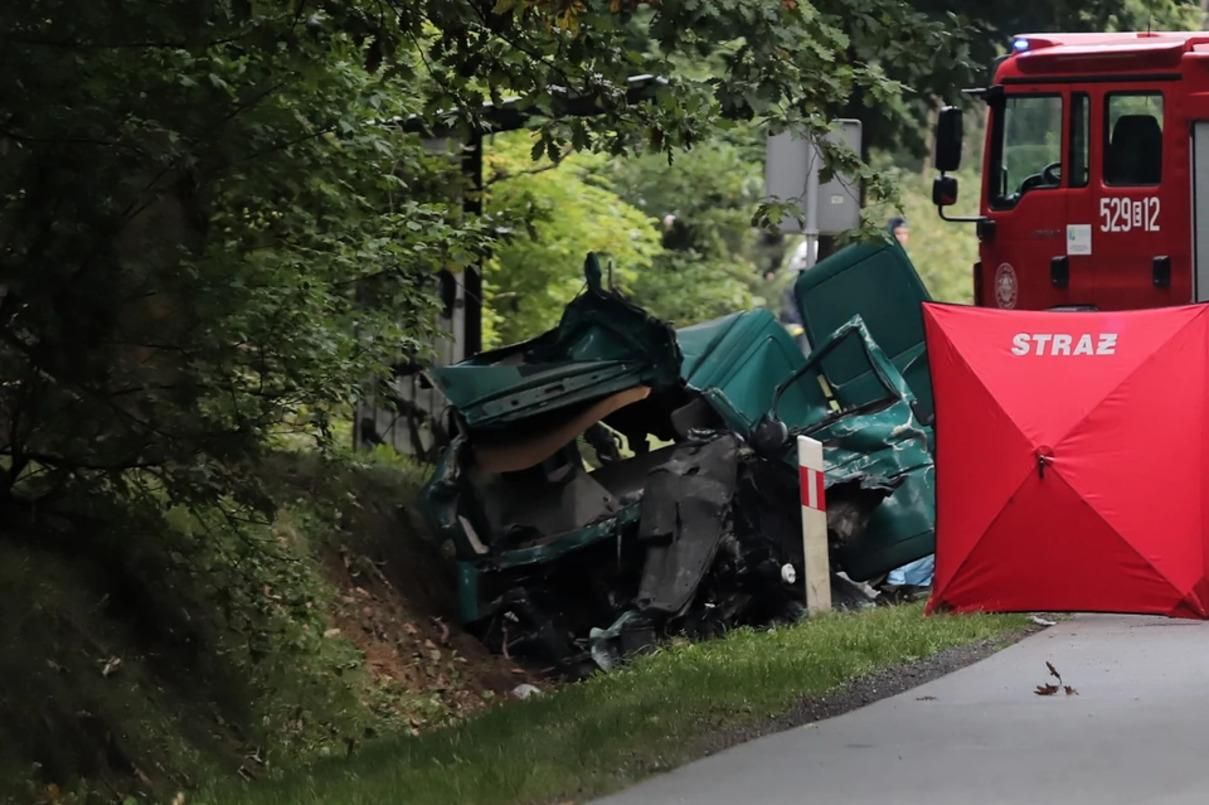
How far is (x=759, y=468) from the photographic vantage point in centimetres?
1480

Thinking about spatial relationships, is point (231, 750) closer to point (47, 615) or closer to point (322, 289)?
point (47, 615)

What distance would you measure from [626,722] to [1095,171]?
1034 cm

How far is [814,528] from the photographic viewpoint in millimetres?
14055

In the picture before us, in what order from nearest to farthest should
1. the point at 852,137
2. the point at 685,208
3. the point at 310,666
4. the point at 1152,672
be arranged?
the point at 1152,672 < the point at 310,666 < the point at 852,137 < the point at 685,208

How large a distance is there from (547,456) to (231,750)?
4147 mm

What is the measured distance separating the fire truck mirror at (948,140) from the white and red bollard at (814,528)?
4780mm

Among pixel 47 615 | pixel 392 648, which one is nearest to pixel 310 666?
pixel 392 648

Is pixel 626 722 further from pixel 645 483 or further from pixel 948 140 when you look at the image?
pixel 948 140

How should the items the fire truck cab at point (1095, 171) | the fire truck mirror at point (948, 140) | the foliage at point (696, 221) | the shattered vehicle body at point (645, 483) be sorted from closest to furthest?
the shattered vehicle body at point (645, 483) < the fire truck cab at point (1095, 171) < the fire truck mirror at point (948, 140) < the foliage at point (696, 221)

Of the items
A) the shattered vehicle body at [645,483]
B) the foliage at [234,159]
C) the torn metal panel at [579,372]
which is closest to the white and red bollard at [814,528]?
the shattered vehicle body at [645,483]

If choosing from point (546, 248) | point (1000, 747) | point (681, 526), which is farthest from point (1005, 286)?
point (1000, 747)

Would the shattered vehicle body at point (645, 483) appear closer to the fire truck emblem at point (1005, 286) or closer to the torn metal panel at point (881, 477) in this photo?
the torn metal panel at point (881, 477)

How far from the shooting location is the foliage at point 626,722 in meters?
7.81

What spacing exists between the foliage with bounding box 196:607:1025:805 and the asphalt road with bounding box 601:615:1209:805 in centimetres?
27
